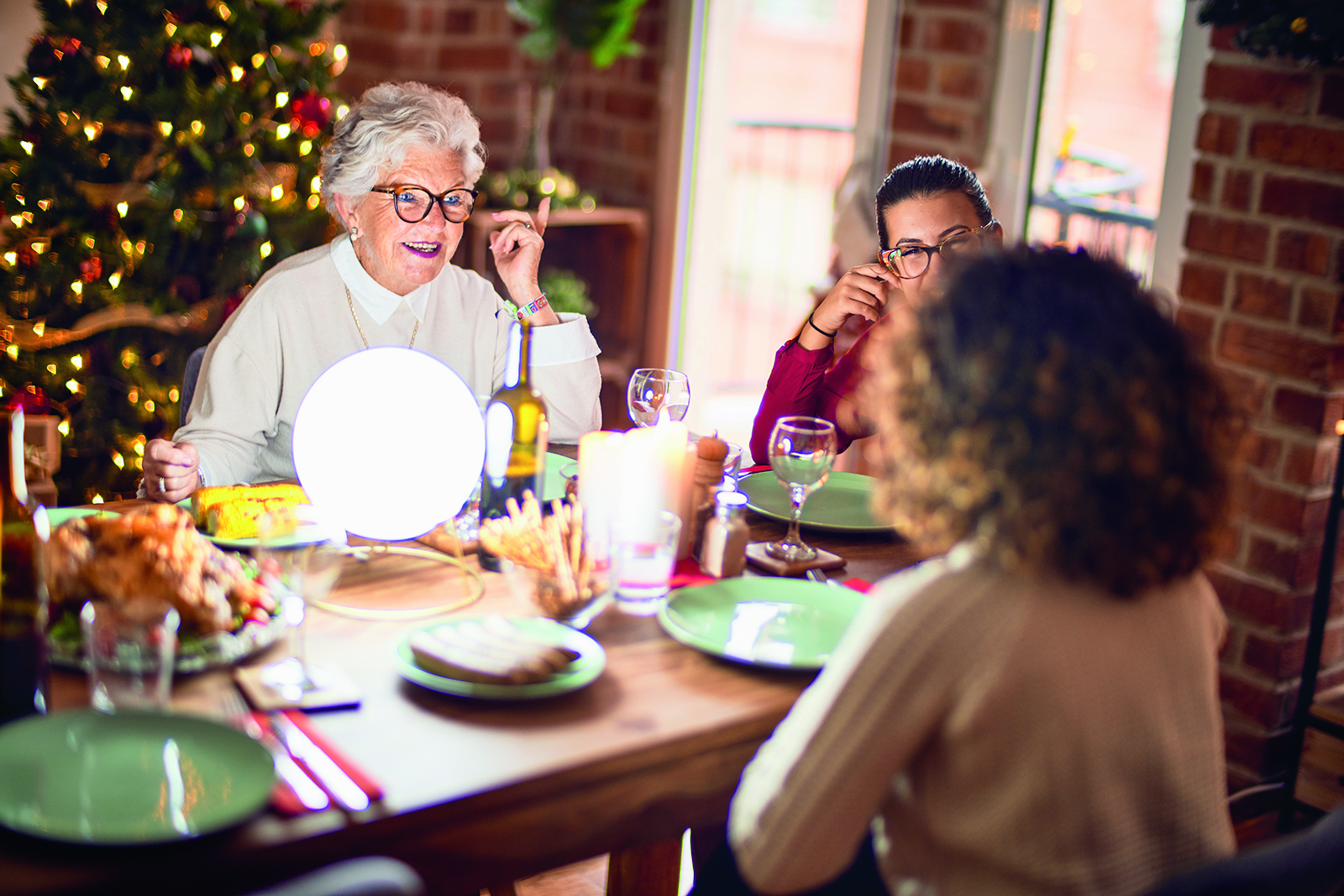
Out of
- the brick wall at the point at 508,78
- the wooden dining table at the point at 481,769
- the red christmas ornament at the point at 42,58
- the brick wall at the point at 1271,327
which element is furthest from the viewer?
the brick wall at the point at 508,78

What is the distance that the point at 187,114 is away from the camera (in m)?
2.76

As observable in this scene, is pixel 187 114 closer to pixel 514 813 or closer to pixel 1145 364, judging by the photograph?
pixel 514 813

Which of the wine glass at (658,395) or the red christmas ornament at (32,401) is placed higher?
the wine glass at (658,395)

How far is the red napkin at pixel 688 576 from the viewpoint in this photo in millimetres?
1482

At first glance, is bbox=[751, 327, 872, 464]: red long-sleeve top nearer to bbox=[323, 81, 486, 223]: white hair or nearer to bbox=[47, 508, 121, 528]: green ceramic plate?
bbox=[323, 81, 486, 223]: white hair

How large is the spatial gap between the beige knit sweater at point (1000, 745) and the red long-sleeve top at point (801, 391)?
1.20 metres

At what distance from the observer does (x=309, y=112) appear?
291 cm

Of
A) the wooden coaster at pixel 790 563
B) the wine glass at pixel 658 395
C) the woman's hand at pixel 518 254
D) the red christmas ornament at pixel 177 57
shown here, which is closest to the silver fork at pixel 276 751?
the wooden coaster at pixel 790 563

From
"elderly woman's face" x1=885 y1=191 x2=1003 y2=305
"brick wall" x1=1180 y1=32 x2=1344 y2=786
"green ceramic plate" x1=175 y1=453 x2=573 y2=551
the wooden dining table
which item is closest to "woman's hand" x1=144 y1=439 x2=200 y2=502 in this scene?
"green ceramic plate" x1=175 y1=453 x2=573 y2=551

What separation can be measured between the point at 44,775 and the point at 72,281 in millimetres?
2069

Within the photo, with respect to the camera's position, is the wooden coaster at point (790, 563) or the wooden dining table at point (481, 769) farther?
the wooden coaster at point (790, 563)

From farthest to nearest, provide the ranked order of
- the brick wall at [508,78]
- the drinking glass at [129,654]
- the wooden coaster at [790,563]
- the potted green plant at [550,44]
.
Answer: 1. the brick wall at [508,78]
2. the potted green plant at [550,44]
3. the wooden coaster at [790,563]
4. the drinking glass at [129,654]

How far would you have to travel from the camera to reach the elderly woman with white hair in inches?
79.3

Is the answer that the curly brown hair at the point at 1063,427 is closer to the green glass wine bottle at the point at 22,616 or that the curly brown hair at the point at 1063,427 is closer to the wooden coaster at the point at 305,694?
the wooden coaster at the point at 305,694
